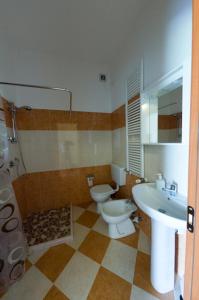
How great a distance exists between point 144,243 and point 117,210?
0.50 meters

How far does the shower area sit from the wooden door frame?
4.68ft

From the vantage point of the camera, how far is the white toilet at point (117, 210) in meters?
1.65

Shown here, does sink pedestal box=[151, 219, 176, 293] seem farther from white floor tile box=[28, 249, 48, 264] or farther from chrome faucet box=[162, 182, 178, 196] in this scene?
white floor tile box=[28, 249, 48, 264]

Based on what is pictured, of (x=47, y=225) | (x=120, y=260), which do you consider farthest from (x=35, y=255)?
(x=120, y=260)

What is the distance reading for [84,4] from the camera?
1435mm

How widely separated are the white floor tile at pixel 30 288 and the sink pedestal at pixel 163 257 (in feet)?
3.13

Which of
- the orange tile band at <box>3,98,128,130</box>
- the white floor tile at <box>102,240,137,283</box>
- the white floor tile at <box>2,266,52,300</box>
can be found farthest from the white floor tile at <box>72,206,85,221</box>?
the orange tile band at <box>3,98,128,130</box>

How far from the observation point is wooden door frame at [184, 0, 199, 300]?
483 millimetres

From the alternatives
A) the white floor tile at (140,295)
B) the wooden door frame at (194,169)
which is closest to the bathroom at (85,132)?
the white floor tile at (140,295)

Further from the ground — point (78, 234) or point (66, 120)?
point (66, 120)

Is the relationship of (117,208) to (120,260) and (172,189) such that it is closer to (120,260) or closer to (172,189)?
(120,260)

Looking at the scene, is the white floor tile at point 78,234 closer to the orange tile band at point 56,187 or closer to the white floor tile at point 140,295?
the orange tile band at point 56,187

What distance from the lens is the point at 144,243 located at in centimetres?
160

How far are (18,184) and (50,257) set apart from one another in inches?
43.1
